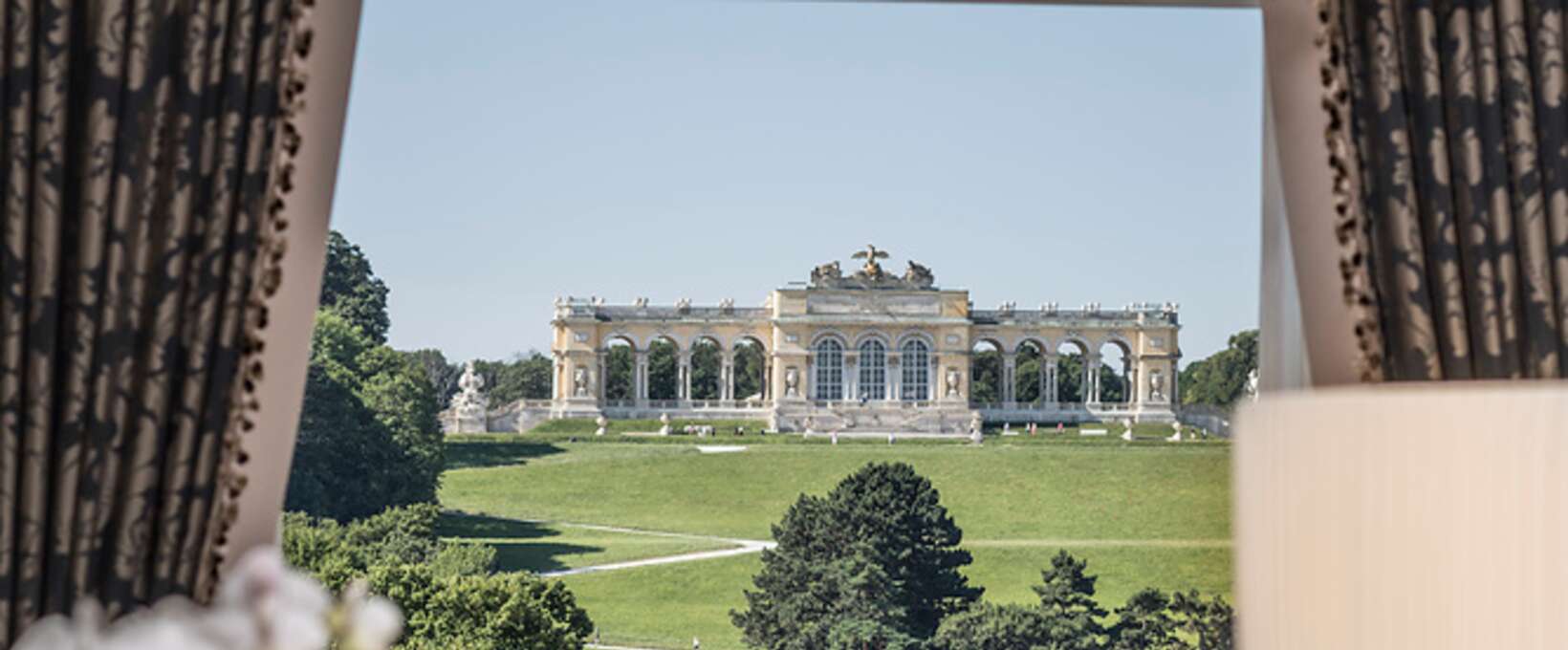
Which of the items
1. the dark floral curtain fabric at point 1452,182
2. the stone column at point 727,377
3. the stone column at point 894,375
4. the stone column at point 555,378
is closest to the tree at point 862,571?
the stone column at point 894,375

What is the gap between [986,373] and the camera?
738 centimetres

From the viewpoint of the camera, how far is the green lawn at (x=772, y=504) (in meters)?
7.61

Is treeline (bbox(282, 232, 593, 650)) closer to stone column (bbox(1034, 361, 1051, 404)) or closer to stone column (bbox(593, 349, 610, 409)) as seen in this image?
stone column (bbox(593, 349, 610, 409))

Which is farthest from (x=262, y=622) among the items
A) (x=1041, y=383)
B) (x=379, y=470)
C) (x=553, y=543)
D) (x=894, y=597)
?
(x=553, y=543)

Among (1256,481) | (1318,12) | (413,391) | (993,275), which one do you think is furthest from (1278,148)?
(993,275)

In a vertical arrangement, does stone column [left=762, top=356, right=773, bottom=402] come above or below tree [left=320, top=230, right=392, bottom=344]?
below

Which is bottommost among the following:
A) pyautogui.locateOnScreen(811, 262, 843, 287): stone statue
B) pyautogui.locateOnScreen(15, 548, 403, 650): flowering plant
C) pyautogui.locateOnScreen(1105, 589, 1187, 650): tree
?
pyautogui.locateOnScreen(1105, 589, 1187, 650): tree

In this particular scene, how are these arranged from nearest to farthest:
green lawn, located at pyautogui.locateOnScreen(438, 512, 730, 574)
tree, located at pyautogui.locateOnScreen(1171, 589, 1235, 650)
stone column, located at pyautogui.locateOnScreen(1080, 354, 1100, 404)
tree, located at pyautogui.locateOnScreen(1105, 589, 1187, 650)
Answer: tree, located at pyautogui.locateOnScreen(1171, 589, 1235, 650), stone column, located at pyautogui.locateOnScreen(1080, 354, 1100, 404), tree, located at pyautogui.locateOnScreen(1105, 589, 1187, 650), green lawn, located at pyautogui.locateOnScreen(438, 512, 730, 574)

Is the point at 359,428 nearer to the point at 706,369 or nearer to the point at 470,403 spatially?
the point at 470,403

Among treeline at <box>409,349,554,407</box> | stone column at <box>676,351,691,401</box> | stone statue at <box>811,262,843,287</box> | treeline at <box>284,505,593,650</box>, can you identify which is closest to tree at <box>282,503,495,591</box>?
treeline at <box>284,505,593,650</box>

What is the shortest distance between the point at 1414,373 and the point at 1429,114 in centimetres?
31

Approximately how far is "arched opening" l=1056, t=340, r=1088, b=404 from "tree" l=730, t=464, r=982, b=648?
740 mm

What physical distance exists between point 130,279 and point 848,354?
271 inches

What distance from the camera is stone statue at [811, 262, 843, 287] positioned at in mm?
7566
